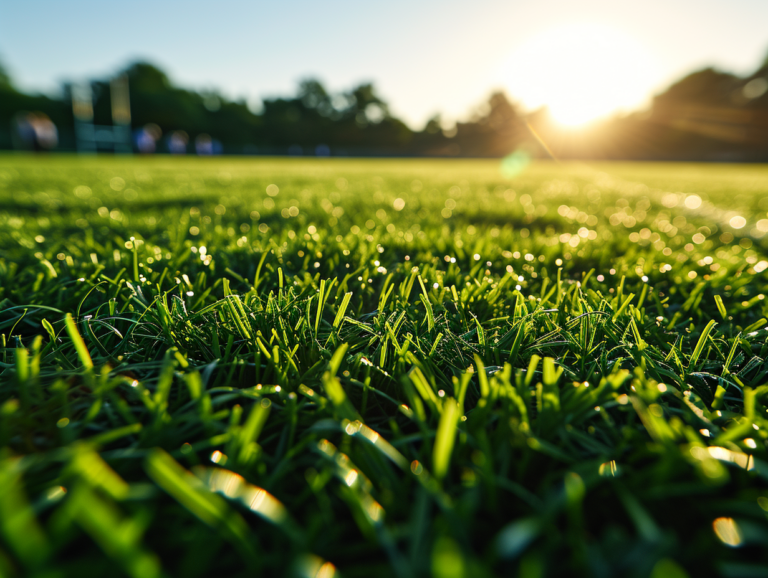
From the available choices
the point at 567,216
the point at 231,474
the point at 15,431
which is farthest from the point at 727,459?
the point at 567,216

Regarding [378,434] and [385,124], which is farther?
[385,124]

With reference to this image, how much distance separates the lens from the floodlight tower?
95.7ft

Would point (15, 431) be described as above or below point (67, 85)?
below

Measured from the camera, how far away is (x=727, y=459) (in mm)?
548

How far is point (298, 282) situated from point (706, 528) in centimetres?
107

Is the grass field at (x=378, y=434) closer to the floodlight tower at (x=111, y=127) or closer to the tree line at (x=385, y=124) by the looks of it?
the floodlight tower at (x=111, y=127)

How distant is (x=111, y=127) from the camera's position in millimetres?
36844

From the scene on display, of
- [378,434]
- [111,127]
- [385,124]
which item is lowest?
[378,434]

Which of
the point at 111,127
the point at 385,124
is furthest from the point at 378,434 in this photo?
the point at 385,124

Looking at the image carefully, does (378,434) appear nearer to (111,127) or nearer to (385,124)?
(111,127)

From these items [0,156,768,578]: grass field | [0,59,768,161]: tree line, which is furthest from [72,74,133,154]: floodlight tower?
[0,156,768,578]: grass field

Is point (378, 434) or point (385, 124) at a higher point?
point (385, 124)

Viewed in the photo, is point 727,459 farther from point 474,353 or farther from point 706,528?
point 474,353

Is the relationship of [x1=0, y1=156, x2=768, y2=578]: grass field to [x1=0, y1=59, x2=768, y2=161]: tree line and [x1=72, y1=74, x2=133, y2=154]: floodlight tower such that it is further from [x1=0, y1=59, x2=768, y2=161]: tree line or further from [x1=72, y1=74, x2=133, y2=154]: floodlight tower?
[x1=0, y1=59, x2=768, y2=161]: tree line
